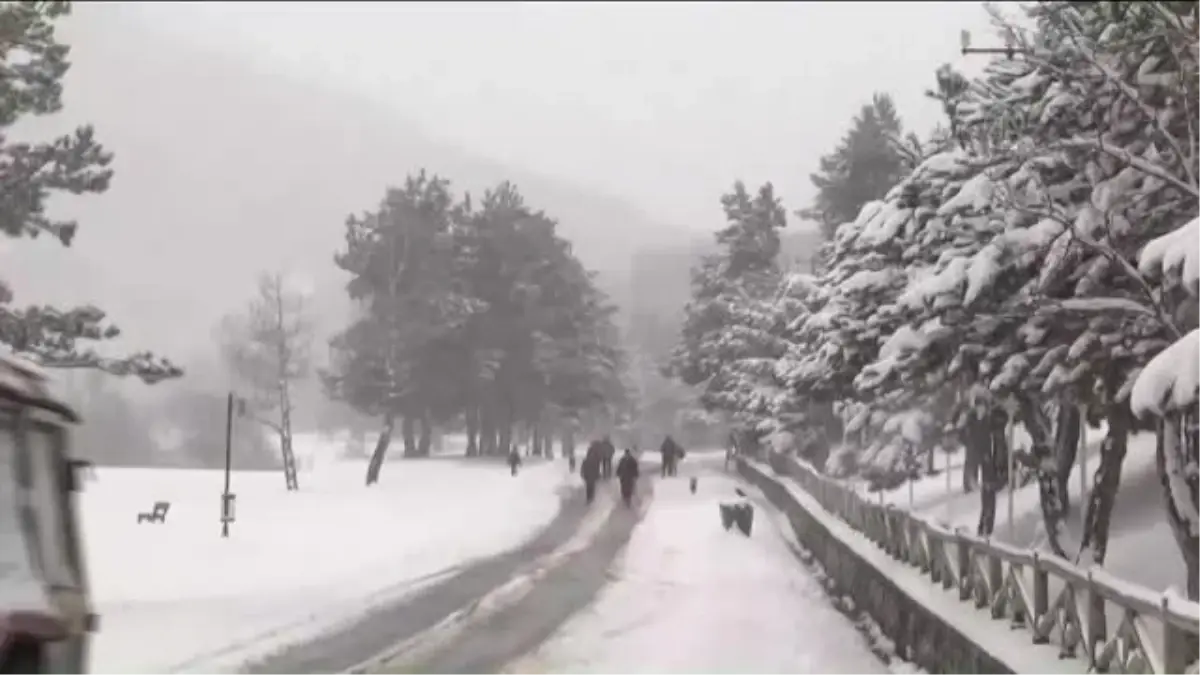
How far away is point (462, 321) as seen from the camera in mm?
67062

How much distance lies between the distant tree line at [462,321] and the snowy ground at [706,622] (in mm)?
36193

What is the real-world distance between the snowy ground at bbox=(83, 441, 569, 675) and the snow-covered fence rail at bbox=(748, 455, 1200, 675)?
725 centimetres

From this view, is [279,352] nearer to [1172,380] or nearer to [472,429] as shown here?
[472,429]

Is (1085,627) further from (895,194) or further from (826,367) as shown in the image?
(826,367)

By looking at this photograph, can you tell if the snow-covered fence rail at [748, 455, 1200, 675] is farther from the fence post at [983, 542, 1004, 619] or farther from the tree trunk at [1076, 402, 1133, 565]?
the tree trunk at [1076, 402, 1133, 565]

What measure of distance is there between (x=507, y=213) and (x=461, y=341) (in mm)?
8215

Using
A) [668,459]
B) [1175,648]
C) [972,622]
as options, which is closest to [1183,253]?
[1175,648]

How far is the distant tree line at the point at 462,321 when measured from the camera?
66688 millimetres

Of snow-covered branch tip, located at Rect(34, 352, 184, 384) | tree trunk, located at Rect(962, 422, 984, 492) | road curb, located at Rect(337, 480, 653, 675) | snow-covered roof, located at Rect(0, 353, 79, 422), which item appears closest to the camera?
snow-covered roof, located at Rect(0, 353, 79, 422)

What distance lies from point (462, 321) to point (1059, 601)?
189 feet

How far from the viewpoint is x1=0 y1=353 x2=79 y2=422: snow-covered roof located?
Result: 6180 millimetres

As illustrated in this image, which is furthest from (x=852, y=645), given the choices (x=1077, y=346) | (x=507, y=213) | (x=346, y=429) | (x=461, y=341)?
(x=346, y=429)

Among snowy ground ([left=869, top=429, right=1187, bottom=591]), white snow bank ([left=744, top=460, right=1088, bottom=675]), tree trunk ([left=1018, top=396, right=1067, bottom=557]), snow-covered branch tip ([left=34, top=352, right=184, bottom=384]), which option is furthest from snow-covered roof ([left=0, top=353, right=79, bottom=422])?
snow-covered branch tip ([left=34, top=352, right=184, bottom=384])

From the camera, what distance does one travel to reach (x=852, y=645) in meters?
16.6
